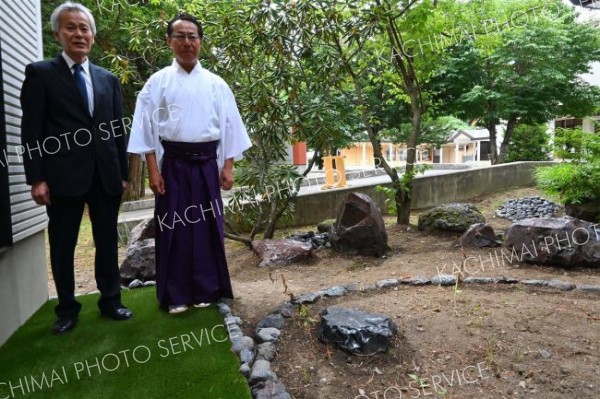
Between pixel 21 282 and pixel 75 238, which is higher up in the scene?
pixel 75 238

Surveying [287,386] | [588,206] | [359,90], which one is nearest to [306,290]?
[287,386]

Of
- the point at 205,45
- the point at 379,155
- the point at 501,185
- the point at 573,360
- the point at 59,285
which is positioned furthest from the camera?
the point at 501,185

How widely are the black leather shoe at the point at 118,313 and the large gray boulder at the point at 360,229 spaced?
2.80 metres

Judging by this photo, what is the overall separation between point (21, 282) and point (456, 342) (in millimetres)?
2765

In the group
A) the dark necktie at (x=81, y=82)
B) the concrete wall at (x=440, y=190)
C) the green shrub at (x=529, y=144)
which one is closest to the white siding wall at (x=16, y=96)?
the dark necktie at (x=81, y=82)

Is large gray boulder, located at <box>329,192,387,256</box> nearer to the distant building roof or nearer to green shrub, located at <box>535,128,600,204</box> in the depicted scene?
green shrub, located at <box>535,128,600,204</box>

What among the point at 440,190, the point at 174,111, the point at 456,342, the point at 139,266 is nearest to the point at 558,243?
the point at 456,342

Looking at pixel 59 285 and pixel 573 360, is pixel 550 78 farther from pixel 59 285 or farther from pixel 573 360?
pixel 59 285

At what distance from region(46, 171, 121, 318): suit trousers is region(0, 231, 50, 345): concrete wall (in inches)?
11.1

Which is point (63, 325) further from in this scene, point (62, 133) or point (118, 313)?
point (62, 133)

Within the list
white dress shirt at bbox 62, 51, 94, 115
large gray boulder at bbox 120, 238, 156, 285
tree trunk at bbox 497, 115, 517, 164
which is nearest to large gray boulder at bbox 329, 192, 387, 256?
large gray boulder at bbox 120, 238, 156, 285

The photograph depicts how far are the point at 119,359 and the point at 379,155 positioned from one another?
4772mm

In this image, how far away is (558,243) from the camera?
13.5 feet

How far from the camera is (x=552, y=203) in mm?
8445
